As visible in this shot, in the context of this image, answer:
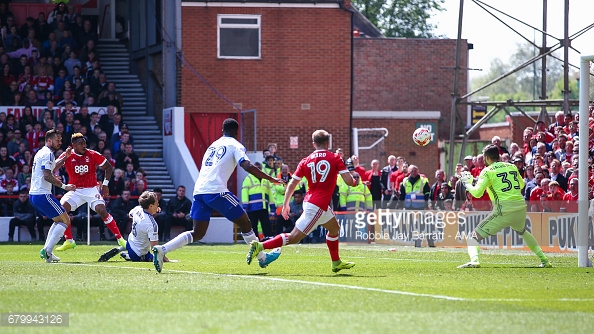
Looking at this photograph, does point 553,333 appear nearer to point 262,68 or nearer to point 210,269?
point 210,269

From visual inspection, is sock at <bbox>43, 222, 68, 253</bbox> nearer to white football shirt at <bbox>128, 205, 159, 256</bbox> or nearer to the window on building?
white football shirt at <bbox>128, 205, 159, 256</bbox>

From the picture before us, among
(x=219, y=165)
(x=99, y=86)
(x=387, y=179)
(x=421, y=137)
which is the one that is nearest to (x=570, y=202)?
(x=421, y=137)

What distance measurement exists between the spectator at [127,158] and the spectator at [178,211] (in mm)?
2009

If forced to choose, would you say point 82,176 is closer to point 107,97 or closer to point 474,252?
point 474,252

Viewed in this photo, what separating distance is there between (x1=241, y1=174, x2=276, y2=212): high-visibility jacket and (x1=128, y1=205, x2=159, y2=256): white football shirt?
9230mm

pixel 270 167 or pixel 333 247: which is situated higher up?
pixel 270 167

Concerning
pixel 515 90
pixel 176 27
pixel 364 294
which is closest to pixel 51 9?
pixel 176 27

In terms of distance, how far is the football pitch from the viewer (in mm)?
8117

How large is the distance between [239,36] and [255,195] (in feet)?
25.9

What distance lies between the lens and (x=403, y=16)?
63938 millimetres

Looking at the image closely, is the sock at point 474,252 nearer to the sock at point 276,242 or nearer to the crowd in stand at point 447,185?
the sock at point 276,242

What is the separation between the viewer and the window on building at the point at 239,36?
1232 inches

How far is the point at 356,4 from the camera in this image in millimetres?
62875

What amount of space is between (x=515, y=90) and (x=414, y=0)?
71693 millimetres
